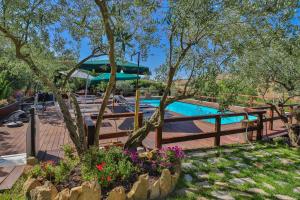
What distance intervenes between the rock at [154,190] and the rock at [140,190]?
11 centimetres

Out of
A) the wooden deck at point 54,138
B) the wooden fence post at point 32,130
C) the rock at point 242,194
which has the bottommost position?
the rock at point 242,194

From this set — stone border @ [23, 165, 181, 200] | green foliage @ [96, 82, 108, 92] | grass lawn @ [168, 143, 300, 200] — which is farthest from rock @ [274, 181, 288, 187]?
green foliage @ [96, 82, 108, 92]

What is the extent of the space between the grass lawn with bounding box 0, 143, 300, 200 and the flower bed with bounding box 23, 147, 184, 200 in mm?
338

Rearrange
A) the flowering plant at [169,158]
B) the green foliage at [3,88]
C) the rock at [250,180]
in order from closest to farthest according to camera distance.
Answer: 1. the flowering plant at [169,158]
2. the rock at [250,180]
3. the green foliage at [3,88]

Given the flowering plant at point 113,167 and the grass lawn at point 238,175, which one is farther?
the grass lawn at point 238,175

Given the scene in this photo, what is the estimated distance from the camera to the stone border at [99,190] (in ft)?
9.83

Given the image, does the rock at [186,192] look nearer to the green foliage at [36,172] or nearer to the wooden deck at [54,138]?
the green foliage at [36,172]

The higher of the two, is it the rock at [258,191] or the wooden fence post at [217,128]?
the wooden fence post at [217,128]

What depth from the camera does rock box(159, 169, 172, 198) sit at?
374 centimetres

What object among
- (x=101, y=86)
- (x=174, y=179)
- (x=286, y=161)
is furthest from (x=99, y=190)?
(x=101, y=86)

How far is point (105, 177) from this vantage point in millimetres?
3461

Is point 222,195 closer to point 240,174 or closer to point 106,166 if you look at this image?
point 240,174

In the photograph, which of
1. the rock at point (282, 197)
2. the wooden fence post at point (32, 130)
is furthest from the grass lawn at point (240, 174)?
the wooden fence post at point (32, 130)

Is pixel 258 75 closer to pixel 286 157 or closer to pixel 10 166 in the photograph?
pixel 286 157
